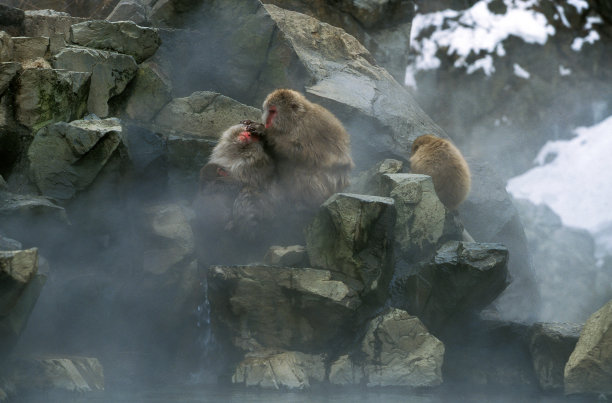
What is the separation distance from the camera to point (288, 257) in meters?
4.36

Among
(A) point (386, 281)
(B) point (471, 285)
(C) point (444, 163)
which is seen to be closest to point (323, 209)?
(A) point (386, 281)

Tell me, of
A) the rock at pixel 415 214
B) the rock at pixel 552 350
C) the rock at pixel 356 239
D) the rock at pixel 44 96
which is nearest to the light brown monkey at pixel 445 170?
the rock at pixel 415 214

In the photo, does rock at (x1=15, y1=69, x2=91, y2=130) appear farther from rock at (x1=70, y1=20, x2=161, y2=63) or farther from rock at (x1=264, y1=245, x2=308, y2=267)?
rock at (x1=264, y1=245, x2=308, y2=267)

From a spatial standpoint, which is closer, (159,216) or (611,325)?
(611,325)

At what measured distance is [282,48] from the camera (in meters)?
5.98

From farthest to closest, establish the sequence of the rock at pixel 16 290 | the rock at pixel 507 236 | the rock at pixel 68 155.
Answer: the rock at pixel 507 236 → the rock at pixel 68 155 → the rock at pixel 16 290

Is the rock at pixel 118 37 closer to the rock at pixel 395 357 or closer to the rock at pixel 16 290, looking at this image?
the rock at pixel 16 290

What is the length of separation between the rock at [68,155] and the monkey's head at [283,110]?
116cm

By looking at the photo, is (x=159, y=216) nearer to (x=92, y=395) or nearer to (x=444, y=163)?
(x=92, y=395)

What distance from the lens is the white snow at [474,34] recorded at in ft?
29.8

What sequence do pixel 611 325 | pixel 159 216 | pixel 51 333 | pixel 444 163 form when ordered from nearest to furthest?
1. pixel 611 325
2. pixel 51 333
3. pixel 159 216
4. pixel 444 163

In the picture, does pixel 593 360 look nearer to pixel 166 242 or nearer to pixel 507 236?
pixel 507 236

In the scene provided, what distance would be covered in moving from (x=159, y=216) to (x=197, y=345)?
1016 mm

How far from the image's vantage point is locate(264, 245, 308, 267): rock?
4.34m
